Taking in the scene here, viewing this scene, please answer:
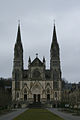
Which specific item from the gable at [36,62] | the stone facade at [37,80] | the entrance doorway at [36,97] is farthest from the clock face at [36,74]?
the entrance doorway at [36,97]

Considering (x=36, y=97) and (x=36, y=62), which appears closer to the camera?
(x=36, y=97)

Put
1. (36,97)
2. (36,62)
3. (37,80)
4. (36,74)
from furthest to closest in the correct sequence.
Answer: (36,62), (36,74), (37,80), (36,97)

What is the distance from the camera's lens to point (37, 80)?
117125 mm

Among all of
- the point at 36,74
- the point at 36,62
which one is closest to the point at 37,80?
the point at 36,74

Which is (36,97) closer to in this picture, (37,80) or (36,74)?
(37,80)

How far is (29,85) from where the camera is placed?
117 m

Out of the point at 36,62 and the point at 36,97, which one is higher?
the point at 36,62

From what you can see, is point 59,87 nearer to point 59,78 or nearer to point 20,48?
point 59,78

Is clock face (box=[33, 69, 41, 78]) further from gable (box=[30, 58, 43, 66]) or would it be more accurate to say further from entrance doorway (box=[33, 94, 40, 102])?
entrance doorway (box=[33, 94, 40, 102])

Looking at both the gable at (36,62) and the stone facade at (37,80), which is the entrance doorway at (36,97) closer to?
the stone facade at (37,80)

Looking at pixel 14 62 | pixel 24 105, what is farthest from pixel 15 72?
pixel 24 105

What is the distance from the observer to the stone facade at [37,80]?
379 feet

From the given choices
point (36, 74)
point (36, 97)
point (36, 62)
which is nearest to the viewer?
point (36, 97)

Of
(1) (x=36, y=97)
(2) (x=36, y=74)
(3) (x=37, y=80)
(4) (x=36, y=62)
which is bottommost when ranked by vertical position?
(1) (x=36, y=97)
